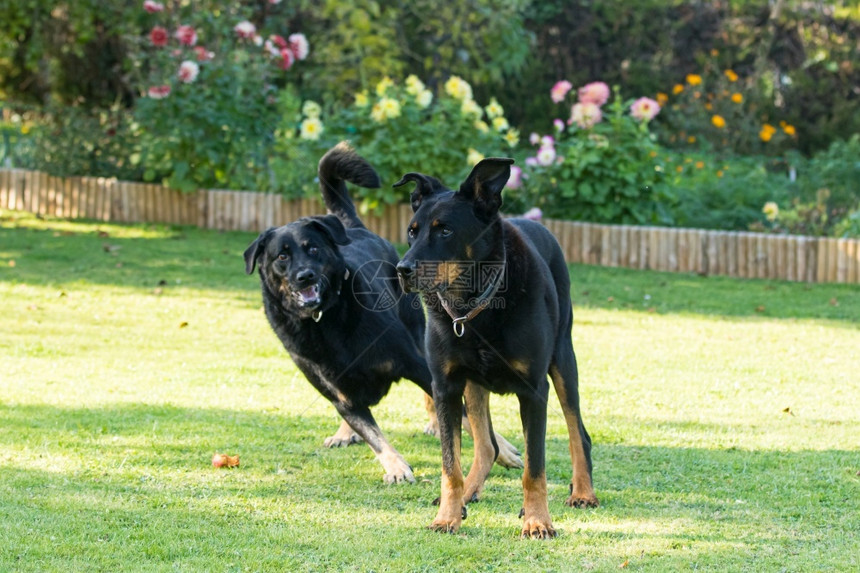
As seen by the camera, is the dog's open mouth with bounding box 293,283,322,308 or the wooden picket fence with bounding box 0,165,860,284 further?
the wooden picket fence with bounding box 0,165,860,284

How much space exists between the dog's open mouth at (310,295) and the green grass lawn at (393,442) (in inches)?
32.9

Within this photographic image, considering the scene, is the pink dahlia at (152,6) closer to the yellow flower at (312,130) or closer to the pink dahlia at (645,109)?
the yellow flower at (312,130)

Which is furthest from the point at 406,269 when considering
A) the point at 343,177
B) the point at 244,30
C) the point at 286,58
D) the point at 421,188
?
the point at 244,30

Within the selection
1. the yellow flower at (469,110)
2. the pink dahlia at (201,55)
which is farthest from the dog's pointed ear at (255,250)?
the pink dahlia at (201,55)

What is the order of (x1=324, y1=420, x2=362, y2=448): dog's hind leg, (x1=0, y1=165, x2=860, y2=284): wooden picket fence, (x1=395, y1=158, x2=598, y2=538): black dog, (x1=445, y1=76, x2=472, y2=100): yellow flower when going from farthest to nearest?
(x1=445, y1=76, x2=472, y2=100): yellow flower → (x1=0, y1=165, x2=860, y2=284): wooden picket fence → (x1=324, y1=420, x2=362, y2=448): dog's hind leg → (x1=395, y1=158, x2=598, y2=538): black dog

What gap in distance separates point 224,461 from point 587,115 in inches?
317

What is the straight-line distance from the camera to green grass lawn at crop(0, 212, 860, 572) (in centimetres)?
431

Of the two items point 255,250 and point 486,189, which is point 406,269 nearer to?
point 486,189

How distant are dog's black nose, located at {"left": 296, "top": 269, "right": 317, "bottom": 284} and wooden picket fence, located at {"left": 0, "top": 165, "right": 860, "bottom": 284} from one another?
693 cm

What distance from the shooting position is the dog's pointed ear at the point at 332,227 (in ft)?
19.6

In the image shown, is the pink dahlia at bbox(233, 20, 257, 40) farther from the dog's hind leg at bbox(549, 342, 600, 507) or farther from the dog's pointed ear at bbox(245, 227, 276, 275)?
the dog's hind leg at bbox(549, 342, 600, 507)

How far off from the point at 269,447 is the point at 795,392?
3498 millimetres

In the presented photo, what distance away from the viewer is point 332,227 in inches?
236

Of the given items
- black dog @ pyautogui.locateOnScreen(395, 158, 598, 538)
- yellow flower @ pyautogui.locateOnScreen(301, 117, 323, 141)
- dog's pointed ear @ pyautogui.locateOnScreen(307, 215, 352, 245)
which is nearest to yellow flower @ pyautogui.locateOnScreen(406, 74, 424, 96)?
yellow flower @ pyautogui.locateOnScreen(301, 117, 323, 141)
